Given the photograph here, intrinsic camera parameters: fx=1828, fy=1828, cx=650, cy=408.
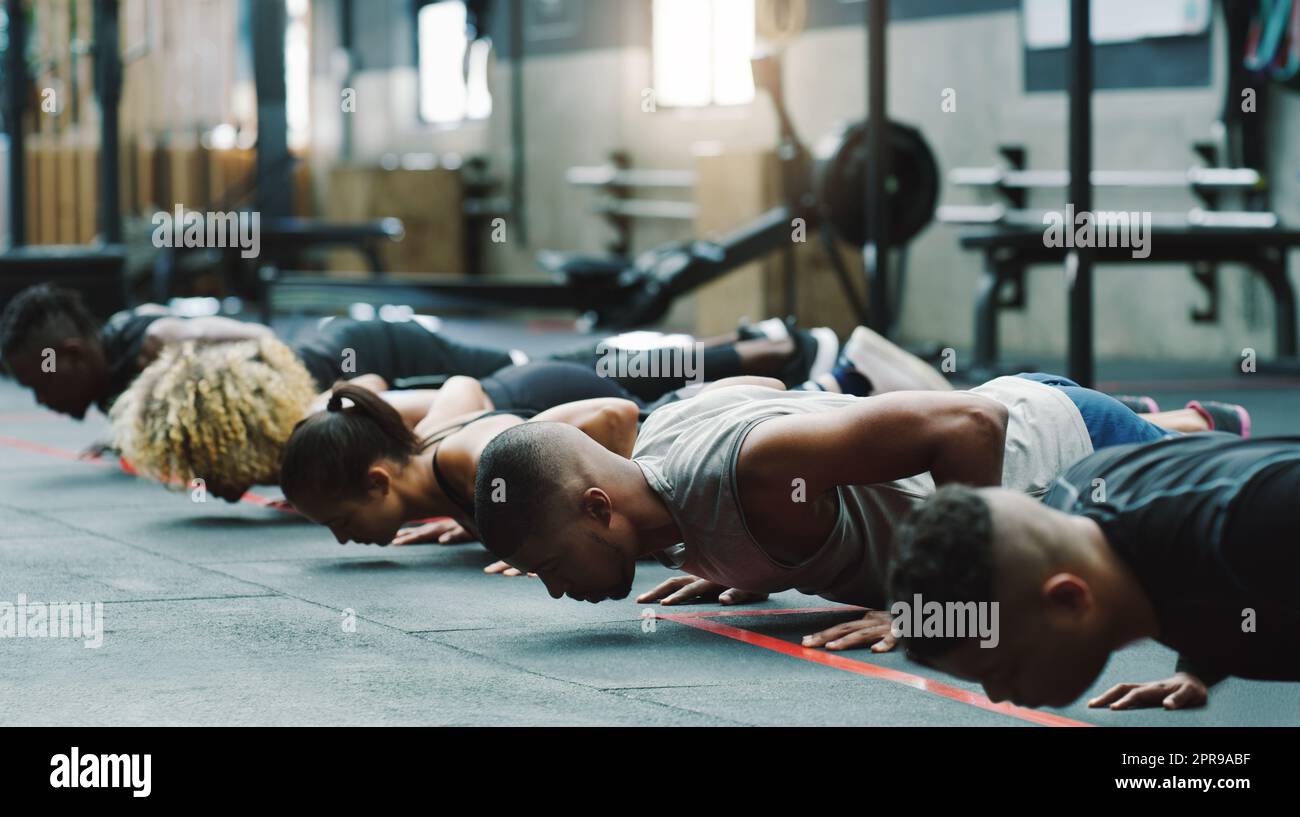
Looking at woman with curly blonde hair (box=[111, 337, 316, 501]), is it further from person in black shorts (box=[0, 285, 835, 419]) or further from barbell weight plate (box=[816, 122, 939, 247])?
barbell weight plate (box=[816, 122, 939, 247])

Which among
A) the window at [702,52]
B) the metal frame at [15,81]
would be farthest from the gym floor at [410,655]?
the window at [702,52]

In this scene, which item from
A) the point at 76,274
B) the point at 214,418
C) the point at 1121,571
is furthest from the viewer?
the point at 76,274

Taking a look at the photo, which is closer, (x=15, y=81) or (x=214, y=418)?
(x=214, y=418)

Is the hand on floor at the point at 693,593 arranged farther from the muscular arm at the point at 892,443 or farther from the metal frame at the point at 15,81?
the metal frame at the point at 15,81

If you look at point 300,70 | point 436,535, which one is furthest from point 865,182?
point 300,70

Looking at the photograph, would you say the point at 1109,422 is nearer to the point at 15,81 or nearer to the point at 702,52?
the point at 15,81

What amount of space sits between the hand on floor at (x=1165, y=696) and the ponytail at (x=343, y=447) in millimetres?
1769

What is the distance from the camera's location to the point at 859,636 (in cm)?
340

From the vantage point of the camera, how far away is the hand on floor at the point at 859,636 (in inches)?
133

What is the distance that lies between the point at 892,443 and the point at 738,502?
309 mm

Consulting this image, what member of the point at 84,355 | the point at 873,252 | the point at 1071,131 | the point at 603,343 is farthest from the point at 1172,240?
the point at 84,355
